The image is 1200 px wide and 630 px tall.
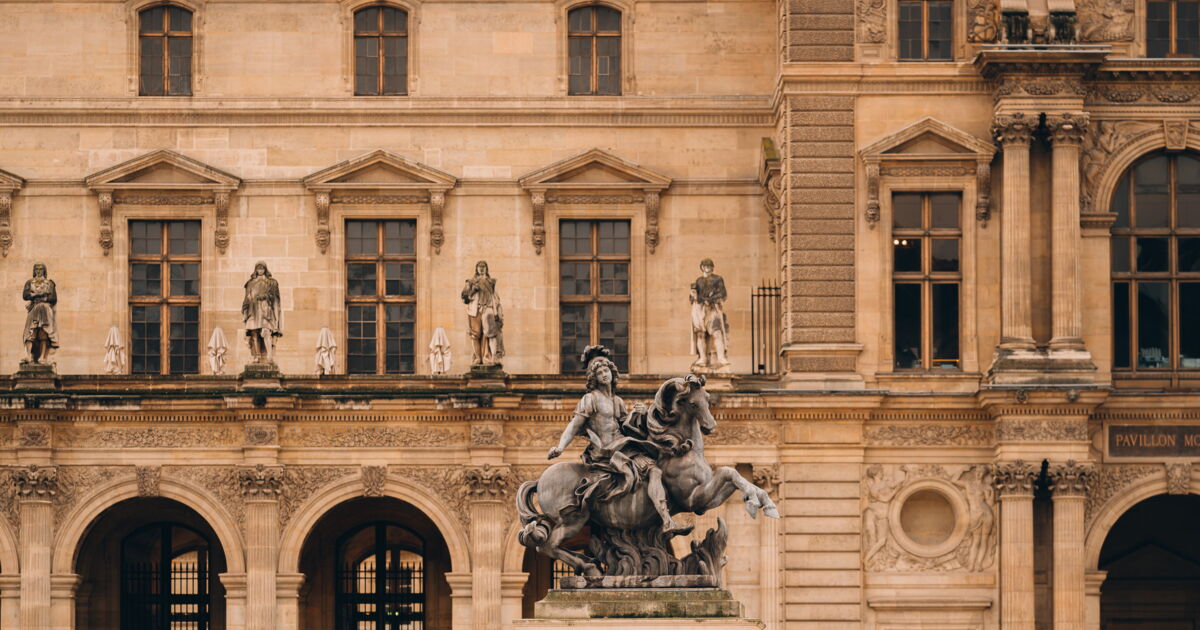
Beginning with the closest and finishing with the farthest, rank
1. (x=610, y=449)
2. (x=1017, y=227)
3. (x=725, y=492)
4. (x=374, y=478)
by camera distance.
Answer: (x=725, y=492) < (x=610, y=449) < (x=1017, y=227) < (x=374, y=478)

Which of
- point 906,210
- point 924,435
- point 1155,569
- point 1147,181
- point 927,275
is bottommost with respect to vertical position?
point 1155,569

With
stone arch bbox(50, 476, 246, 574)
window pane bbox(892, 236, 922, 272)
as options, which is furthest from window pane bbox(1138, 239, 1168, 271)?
stone arch bbox(50, 476, 246, 574)

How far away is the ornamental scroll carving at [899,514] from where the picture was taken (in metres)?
43.2

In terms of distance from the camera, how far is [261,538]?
42938mm

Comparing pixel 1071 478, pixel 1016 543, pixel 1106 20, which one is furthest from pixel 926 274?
pixel 1106 20

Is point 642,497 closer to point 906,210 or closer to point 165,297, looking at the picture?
point 906,210

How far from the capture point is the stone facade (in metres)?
42.9

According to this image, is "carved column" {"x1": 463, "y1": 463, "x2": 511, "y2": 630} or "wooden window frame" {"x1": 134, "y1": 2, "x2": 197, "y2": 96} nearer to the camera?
"carved column" {"x1": 463, "y1": 463, "x2": 511, "y2": 630}

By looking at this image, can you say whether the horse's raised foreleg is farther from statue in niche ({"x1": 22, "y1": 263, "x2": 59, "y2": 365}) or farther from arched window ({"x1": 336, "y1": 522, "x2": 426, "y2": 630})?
arched window ({"x1": 336, "y1": 522, "x2": 426, "y2": 630})

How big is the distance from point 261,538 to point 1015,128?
44.6ft

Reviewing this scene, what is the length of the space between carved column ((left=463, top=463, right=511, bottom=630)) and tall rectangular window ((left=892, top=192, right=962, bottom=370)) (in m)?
6.79

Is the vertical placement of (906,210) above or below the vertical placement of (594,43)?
below

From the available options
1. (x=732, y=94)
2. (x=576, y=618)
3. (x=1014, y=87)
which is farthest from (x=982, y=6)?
(x=576, y=618)

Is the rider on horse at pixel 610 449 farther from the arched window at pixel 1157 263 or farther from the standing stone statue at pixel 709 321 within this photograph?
the arched window at pixel 1157 263
